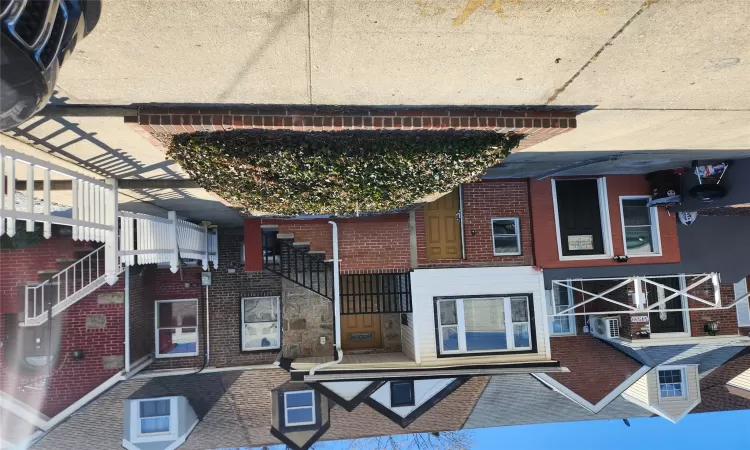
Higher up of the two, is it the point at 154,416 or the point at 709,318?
the point at 709,318

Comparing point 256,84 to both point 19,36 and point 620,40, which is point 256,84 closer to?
point 19,36

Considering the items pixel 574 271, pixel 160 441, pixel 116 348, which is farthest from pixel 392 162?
pixel 160 441

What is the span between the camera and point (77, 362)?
1025cm

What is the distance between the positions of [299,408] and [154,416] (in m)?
3.80

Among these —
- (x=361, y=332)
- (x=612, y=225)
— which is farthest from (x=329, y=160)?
(x=612, y=225)

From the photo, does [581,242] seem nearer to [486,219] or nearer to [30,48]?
[486,219]

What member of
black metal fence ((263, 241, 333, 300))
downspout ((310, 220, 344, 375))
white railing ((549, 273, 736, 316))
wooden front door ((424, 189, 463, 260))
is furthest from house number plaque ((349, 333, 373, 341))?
white railing ((549, 273, 736, 316))

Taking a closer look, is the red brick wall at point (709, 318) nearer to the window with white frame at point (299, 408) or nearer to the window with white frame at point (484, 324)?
the window with white frame at point (484, 324)

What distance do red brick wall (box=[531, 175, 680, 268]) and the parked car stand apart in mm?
8359

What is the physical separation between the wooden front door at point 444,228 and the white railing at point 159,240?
5.06m

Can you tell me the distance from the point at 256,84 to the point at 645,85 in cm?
388

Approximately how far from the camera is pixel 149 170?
6160mm

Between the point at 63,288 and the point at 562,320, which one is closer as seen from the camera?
the point at 63,288

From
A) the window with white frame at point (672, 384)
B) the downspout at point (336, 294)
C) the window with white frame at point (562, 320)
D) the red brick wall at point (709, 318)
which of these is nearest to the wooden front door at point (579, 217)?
the window with white frame at point (562, 320)
